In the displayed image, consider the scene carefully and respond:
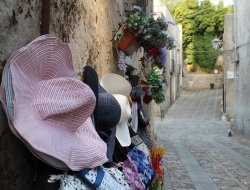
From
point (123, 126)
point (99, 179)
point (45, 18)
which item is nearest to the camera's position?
point (99, 179)

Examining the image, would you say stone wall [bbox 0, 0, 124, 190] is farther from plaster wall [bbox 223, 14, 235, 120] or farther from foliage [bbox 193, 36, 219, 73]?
foliage [bbox 193, 36, 219, 73]

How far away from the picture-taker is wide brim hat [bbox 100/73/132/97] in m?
4.11

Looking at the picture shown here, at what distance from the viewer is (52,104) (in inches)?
93.2

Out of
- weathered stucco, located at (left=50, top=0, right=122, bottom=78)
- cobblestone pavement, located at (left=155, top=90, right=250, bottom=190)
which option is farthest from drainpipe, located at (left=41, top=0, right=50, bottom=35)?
cobblestone pavement, located at (left=155, top=90, right=250, bottom=190)

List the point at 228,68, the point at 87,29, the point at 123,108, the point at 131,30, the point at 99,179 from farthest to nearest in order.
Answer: the point at 228,68 → the point at 131,30 → the point at 87,29 → the point at 123,108 → the point at 99,179

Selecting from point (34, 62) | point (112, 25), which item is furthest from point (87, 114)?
point (112, 25)

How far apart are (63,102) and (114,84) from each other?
180cm

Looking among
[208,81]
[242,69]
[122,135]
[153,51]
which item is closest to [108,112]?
[122,135]

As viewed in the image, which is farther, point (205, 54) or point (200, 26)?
point (200, 26)

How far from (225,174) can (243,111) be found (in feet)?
30.2

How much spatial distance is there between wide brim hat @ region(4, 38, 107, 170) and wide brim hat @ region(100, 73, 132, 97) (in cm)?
148

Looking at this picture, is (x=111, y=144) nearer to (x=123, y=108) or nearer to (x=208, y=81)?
(x=123, y=108)

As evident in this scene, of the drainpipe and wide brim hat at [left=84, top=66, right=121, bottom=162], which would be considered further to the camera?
wide brim hat at [left=84, top=66, right=121, bottom=162]

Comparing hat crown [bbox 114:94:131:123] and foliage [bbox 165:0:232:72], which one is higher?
foliage [bbox 165:0:232:72]
